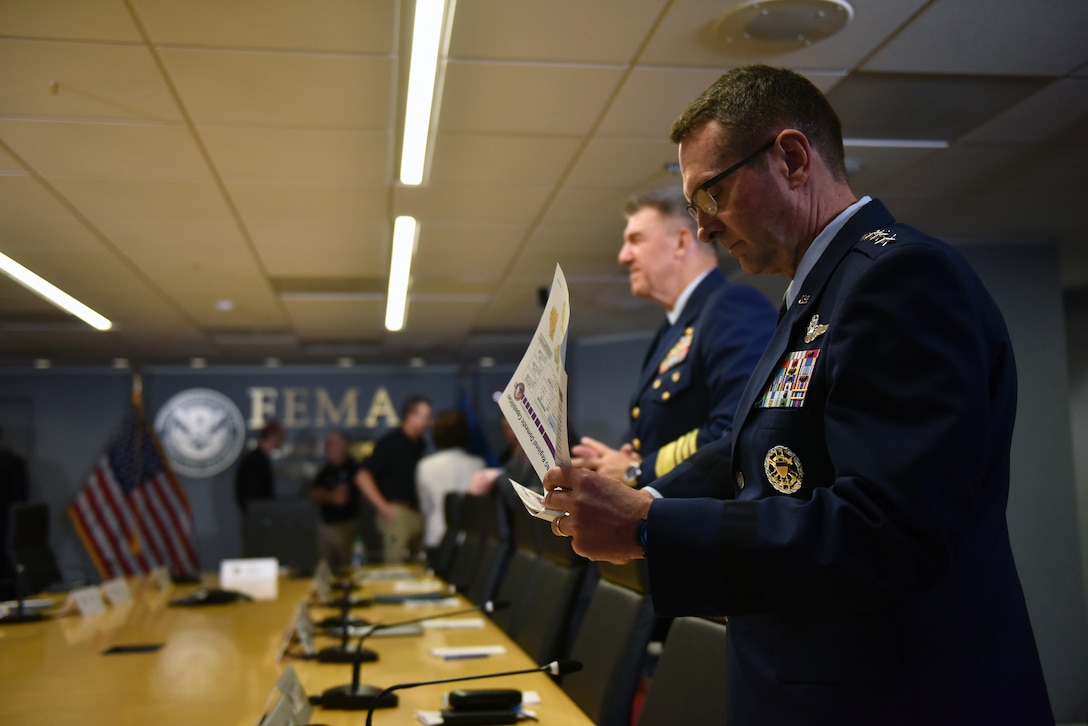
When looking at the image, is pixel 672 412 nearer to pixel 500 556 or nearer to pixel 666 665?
pixel 666 665

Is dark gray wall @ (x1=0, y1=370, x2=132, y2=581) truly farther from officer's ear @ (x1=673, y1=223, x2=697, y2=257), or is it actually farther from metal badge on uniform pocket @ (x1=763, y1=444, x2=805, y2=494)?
metal badge on uniform pocket @ (x1=763, y1=444, x2=805, y2=494)

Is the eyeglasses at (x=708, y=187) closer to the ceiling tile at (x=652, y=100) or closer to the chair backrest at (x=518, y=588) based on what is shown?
the chair backrest at (x=518, y=588)

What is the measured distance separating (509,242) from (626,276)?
4.44ft

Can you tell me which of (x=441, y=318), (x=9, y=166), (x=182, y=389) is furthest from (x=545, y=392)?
(x=182, y=389)

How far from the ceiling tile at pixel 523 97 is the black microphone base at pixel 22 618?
2609 millimetres

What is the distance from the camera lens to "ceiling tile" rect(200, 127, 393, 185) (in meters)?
4.11

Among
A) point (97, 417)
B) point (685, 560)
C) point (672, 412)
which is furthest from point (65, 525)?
point (685, 560)

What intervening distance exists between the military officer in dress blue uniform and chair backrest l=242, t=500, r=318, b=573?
457 cm

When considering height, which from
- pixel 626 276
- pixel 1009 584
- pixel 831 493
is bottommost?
pixel 1009 584

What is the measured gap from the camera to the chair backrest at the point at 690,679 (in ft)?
5.50

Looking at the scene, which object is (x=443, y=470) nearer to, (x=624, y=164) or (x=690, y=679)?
(x=624, y=164)

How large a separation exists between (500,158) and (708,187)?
3.28 m

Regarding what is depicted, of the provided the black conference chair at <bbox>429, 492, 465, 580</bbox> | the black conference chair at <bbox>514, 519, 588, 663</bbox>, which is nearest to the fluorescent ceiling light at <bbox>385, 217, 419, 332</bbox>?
the black conference chair at <bbox>429, 492, 465, 580</bbox>

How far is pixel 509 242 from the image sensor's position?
242 inches
